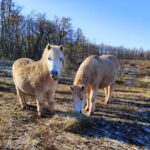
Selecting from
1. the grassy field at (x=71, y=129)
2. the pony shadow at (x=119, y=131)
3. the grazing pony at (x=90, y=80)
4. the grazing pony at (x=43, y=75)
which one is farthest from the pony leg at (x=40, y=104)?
the pony shadow at (x=119, y=131)

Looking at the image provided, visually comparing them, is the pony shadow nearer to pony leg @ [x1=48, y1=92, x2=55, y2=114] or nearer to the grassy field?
the grassy field

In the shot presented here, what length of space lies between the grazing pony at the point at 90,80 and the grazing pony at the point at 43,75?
0.62 meters

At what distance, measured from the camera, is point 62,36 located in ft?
153

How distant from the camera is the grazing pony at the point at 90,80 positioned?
6949 millimetres

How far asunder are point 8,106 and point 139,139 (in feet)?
12.0

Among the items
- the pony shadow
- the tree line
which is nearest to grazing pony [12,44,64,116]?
the pony shadow

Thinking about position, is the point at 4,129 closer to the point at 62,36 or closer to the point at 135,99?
the point at 135,99

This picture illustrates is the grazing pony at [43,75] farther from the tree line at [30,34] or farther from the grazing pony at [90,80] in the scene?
the tree line at [30,34]

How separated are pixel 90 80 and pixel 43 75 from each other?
4.76 ft

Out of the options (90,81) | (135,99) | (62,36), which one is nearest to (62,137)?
(90,81)

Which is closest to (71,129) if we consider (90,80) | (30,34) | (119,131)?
(119,131)

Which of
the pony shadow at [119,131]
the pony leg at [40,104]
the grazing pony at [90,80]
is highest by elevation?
the grazing pony at [90,80]

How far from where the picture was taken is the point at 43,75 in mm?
6770

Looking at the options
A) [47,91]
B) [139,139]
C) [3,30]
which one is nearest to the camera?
[139,139]
